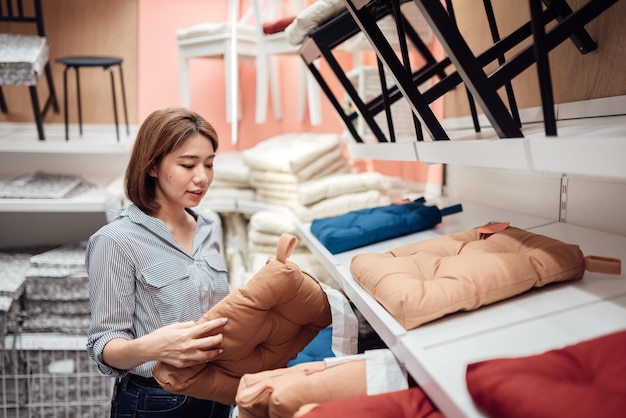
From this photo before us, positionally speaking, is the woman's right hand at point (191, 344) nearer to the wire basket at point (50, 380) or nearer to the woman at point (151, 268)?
the woman at point (151, 268)

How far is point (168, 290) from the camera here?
3.86 ft

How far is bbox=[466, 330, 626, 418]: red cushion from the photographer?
0.52 meters

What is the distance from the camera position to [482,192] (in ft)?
6.00

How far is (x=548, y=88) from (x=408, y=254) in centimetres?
56

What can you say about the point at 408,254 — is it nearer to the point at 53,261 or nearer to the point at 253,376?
the point at 253,376

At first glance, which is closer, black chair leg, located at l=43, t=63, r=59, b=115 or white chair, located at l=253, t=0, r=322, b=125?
white chair, located at l=253, t=0, r=322, b=125

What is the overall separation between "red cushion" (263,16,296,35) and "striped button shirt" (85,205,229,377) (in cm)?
143

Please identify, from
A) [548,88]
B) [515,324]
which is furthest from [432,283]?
[548,88]

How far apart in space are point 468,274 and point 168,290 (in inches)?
28.2

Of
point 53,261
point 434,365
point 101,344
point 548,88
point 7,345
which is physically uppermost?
point 548,88

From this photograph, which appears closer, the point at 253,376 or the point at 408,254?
the point at 253,376

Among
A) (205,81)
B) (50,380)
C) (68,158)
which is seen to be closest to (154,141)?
(50,380)

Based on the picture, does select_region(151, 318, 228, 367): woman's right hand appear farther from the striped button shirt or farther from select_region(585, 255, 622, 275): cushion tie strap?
select_region(585, 255, 622, 275): cushion tie strap

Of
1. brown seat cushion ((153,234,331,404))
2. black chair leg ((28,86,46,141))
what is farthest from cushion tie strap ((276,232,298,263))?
black chair leg ((28,86,46,141))
